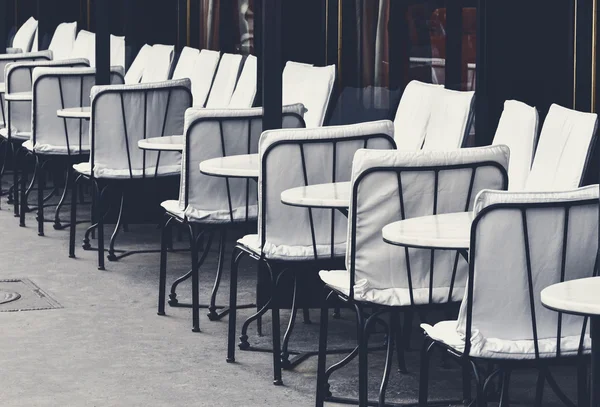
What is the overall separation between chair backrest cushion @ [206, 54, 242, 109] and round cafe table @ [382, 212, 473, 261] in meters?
4.79

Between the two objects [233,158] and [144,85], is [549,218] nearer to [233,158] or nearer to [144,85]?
[233,158]

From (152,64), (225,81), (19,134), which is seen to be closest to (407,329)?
(225,81)

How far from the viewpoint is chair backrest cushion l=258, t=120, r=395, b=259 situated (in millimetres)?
4902

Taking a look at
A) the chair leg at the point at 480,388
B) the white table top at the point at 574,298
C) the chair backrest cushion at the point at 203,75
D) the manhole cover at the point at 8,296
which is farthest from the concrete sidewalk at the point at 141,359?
the chair backrest cushion at the point at 203,75

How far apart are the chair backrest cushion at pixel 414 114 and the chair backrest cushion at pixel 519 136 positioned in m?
0.91

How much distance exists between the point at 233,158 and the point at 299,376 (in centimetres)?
113

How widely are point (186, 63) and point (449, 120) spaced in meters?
4.22

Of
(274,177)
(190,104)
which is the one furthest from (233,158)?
(190,104)

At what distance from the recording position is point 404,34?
7.04 meters

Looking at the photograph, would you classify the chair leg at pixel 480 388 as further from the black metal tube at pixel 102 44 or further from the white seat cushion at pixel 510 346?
the black metal tube at pixel 102 44

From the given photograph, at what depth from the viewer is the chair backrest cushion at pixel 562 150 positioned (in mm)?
4680

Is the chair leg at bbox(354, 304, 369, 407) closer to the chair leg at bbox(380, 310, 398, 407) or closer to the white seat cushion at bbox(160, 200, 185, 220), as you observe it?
the chair leg at bbox(380, 310, 398, 407)

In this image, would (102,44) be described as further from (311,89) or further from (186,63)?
(186,63)

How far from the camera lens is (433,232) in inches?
154
